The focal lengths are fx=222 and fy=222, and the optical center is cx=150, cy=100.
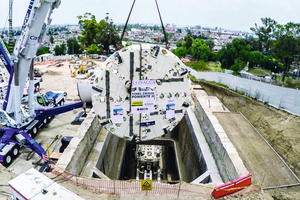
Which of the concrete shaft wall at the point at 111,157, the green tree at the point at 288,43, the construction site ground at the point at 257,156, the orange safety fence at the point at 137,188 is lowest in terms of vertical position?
the concrete shaft wall at the point at 111,157

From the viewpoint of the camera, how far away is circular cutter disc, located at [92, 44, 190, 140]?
7.21 meters

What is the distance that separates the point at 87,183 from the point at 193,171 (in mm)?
6267

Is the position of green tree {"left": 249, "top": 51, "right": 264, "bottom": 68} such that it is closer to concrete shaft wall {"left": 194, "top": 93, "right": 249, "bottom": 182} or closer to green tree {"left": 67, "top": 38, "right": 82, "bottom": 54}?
concrete shaft wall {"left": 194, "top": 93, "right": 249, "bottom": 182}

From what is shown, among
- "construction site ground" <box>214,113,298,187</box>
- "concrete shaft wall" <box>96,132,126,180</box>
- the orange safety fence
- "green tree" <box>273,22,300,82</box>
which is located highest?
"green tree" <box>273,22,300,82</box>

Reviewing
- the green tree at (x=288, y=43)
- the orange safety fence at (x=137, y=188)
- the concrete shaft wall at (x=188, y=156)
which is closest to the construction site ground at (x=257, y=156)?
the concrete shaft wall at (x=188, y=156)

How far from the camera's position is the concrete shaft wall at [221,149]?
24.0 ft

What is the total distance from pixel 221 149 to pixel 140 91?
3.86 metres

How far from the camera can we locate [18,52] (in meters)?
11.0

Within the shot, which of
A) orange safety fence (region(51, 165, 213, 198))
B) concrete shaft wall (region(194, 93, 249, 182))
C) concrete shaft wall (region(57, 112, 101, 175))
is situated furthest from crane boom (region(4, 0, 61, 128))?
concrete shaft wall (region(194, 93, 249, 182))

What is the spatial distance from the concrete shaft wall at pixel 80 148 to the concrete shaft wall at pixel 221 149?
17.4 feet

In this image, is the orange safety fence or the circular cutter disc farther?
the circular cutter disc

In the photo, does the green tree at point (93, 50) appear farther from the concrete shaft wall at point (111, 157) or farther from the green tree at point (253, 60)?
the concrete shaft wall at point (111, 157)

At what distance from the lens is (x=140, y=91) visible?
755 centimetres

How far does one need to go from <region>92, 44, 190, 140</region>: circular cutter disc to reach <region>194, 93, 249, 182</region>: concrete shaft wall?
2069 mm
